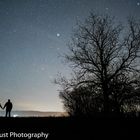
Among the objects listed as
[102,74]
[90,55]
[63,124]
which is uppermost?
[90,55]

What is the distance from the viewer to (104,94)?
2544 centimetres

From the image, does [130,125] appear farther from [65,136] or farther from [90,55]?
[90,55]

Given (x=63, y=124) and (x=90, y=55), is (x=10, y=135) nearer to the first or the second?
(x=63, y=124)

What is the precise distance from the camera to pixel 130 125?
12266 mm

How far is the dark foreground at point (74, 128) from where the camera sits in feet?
39.1

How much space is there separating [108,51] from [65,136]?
1727 centimetres

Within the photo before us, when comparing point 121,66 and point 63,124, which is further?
point 121,66

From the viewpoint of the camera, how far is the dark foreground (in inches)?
469

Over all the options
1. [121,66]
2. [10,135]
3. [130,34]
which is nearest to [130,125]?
[10,135]

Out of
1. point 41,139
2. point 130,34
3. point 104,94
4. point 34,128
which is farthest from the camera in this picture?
point 130,34

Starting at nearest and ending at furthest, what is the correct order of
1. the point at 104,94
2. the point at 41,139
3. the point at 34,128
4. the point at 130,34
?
the point at 41,139
the point at 34,128
the point at 104,94
the point at 130,34

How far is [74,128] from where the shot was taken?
12.4 m

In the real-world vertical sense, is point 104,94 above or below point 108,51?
below

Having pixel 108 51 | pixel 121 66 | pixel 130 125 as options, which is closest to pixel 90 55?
pixel 108 51
